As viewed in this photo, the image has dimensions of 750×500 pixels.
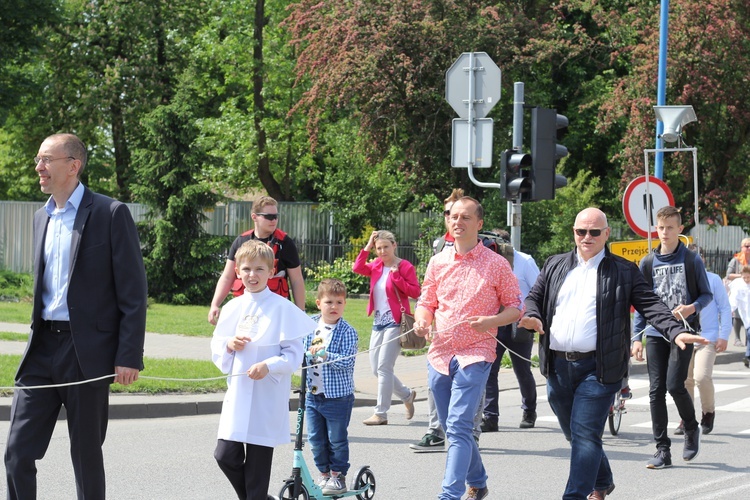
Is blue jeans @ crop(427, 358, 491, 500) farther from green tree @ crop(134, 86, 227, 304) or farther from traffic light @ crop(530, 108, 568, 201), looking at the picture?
green tree @ crop(134, 86, 227, 304)

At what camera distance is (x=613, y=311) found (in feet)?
20.8

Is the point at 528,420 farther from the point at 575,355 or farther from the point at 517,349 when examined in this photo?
the point at 575,355

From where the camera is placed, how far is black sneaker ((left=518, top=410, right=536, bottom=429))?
1063cm

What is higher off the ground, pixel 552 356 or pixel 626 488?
pixel 552 356

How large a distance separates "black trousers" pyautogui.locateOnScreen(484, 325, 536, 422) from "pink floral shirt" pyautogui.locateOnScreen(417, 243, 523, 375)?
3208mm

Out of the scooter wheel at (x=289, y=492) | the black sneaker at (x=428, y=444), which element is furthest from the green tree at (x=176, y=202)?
the scooter wheel at (x=289, y=492)

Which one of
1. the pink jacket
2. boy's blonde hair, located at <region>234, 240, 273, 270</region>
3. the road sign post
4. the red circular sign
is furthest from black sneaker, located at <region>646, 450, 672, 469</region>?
the red circular sign

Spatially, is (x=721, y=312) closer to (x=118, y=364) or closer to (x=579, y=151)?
(x=118, y=364)

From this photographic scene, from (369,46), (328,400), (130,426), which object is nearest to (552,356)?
(328,400)

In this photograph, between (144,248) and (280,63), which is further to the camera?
(280,63)

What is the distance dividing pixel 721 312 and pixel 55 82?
3275 centimetres

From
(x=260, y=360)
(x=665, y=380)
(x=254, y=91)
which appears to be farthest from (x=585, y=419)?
(x=254, y=91)

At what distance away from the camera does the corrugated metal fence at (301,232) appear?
3089cm

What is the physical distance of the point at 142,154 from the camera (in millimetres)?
26031
